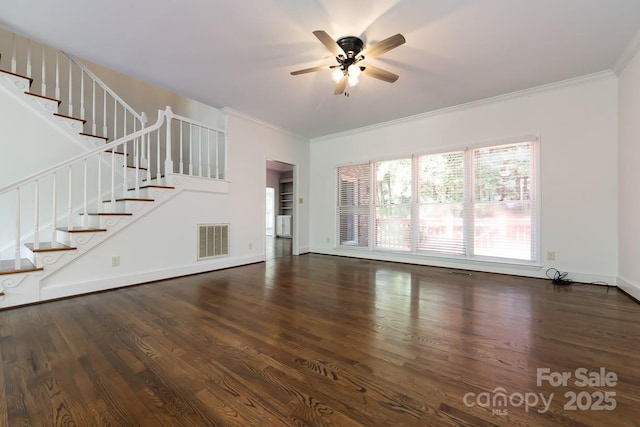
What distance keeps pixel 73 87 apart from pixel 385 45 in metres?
4.71

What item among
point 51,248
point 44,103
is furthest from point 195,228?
point 44,103

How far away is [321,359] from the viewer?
1630 millimetres

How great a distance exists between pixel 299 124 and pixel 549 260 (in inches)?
182

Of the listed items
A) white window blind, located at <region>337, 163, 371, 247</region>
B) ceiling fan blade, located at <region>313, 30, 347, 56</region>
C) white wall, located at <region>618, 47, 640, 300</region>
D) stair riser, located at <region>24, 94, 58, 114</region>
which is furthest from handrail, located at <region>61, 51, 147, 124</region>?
white wall, located at <region>618, 47, 640, 300</region>

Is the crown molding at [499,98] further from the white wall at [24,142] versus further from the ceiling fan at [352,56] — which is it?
the white wall at [24,142]

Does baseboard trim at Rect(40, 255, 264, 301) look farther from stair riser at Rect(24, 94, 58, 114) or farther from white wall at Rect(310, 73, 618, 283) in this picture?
white wall at Rect(310, 73, 618, 283)

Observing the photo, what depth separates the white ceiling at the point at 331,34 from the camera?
87.7 inches

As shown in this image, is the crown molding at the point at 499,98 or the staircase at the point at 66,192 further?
the crown molding at the point at 499,98

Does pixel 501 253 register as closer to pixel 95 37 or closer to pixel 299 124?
pixel 299 124

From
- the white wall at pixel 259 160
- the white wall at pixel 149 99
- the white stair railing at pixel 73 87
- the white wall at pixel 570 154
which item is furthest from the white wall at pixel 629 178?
the white stair railing at pixel 73 87

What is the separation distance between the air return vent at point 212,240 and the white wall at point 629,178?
5.22 meters

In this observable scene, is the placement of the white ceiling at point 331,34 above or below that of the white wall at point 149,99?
below

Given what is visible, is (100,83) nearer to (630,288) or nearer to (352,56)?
(352,56)

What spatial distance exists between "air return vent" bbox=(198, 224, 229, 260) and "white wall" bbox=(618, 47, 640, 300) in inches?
206
